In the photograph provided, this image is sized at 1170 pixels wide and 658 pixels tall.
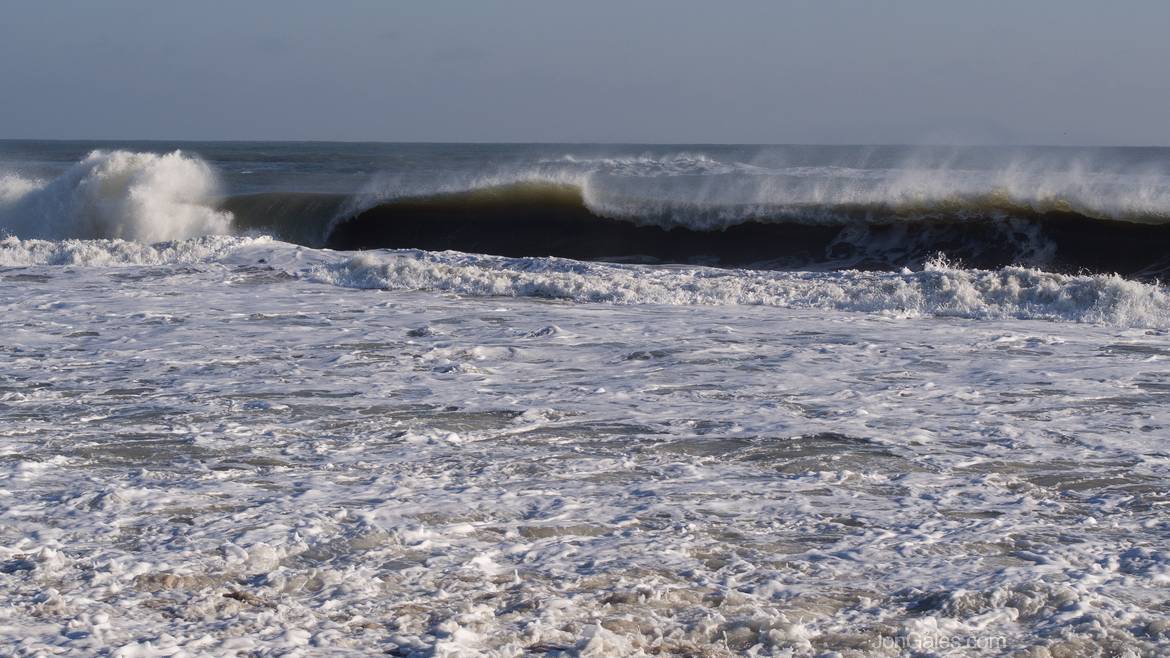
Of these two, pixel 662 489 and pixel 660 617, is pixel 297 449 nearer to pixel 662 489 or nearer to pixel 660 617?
pixel 662 489

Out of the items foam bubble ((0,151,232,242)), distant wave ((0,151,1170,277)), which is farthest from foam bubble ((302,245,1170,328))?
foam bubble ((0,151,232,242))

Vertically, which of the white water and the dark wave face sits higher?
the white water

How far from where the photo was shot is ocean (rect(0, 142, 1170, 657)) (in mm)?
3234

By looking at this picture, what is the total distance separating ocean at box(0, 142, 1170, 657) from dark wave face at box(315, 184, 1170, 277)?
577cm

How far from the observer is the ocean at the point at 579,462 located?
323 centimetres

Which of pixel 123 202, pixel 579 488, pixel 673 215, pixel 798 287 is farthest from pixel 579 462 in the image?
pixel 123 202

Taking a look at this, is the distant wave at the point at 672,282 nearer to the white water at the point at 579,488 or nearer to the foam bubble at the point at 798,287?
the foam bubble at the point at 798,287

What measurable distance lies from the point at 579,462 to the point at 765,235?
1351 cm

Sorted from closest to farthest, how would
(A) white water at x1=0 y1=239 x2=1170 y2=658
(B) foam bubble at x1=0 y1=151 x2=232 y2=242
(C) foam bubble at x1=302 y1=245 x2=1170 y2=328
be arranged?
(A) white water at x1=0 y1=239 x2=1170 y2=658 < (C) foam bubble at x1=302 y1=245 x2=1170 y2=328 < (B) foam bubble at x1=0 y1=151 x2=232 y2=242

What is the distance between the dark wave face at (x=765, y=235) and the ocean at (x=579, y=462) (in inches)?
227

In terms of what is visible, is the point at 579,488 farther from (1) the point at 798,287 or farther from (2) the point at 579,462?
(1) the point at 798,287

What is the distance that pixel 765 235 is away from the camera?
1786cm

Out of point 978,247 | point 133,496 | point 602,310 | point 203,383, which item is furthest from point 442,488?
point 978,247

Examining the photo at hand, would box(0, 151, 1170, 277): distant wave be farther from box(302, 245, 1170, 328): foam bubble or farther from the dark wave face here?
box(302, 245, 1170, 328): foam bubble
